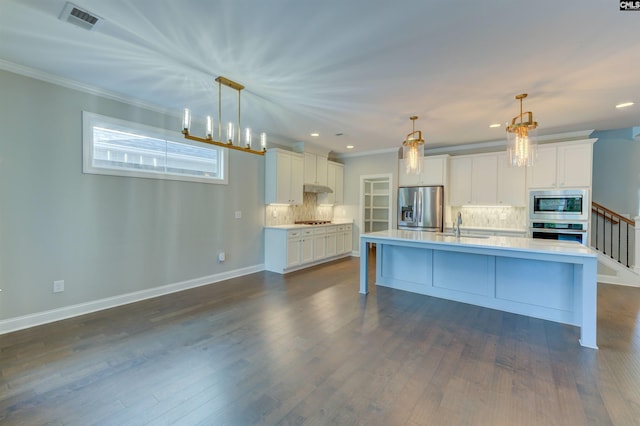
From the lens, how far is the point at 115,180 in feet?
11.4

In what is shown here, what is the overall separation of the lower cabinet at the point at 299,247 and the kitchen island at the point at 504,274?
1.64 m

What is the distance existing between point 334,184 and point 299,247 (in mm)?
2288

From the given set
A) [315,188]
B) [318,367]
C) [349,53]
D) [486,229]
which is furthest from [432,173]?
[318,367]

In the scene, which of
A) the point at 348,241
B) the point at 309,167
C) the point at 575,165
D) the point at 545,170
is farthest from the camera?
the point at 348,241

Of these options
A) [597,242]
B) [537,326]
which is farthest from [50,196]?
[597,242]

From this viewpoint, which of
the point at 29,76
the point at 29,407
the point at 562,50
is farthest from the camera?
the point at 29,76

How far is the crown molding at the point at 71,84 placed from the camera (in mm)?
2744

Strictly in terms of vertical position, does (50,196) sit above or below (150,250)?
above

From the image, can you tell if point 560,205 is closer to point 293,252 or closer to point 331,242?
point 331,242

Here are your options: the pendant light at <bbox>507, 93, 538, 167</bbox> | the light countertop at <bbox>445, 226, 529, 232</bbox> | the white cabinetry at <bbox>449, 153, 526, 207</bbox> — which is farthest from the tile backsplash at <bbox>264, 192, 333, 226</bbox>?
the pendant light at <bbox>507, 93, 538, 167</bbox>

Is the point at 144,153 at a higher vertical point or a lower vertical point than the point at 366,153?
lower

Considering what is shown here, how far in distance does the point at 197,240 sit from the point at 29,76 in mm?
2626

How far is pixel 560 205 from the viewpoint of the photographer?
16.0 feet

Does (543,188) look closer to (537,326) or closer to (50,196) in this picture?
(537,326)
